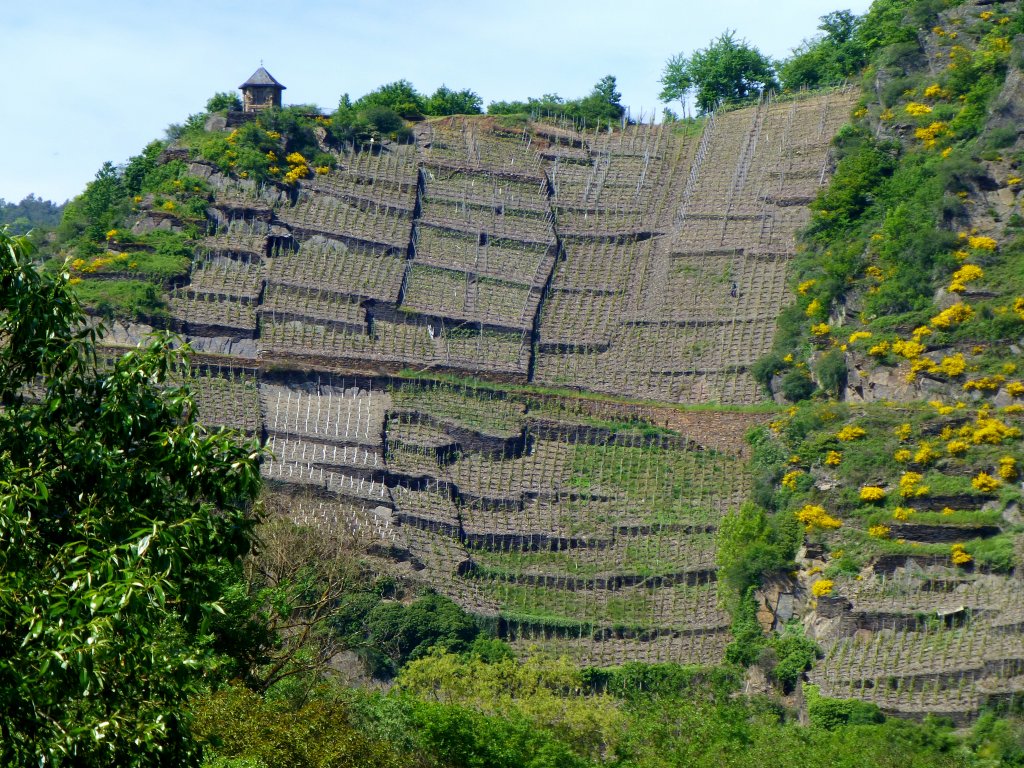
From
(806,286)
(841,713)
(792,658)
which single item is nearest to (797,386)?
(806,286)

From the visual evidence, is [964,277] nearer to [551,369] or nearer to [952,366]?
[952,366]

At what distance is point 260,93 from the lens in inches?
3762

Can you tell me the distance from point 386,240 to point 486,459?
15.7 metres

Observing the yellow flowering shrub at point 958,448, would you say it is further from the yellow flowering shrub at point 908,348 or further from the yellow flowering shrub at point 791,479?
the yellow flowering shrub at point 908,348

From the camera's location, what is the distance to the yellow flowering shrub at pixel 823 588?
212 ft

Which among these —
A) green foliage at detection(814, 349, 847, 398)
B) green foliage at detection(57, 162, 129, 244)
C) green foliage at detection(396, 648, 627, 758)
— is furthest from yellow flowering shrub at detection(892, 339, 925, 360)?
green foliage at detection(57, 162, 129, 244)

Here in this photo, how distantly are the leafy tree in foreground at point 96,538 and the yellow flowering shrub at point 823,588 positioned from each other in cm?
4354

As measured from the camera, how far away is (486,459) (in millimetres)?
75625

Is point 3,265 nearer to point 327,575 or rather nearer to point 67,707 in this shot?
point 67,707

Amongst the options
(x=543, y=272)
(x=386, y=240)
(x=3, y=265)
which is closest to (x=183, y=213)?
(x=386, y=240)

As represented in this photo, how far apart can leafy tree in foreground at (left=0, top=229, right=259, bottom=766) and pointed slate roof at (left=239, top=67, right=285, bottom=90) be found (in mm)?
73619

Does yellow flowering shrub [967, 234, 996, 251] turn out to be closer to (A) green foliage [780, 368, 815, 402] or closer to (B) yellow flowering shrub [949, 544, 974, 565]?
(A) green foliage [780, 368, 815, 402]

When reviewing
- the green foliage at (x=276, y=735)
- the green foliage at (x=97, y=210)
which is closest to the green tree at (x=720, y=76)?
the green foliage at (x=97, y=210)

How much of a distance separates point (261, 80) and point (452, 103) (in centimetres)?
1204
